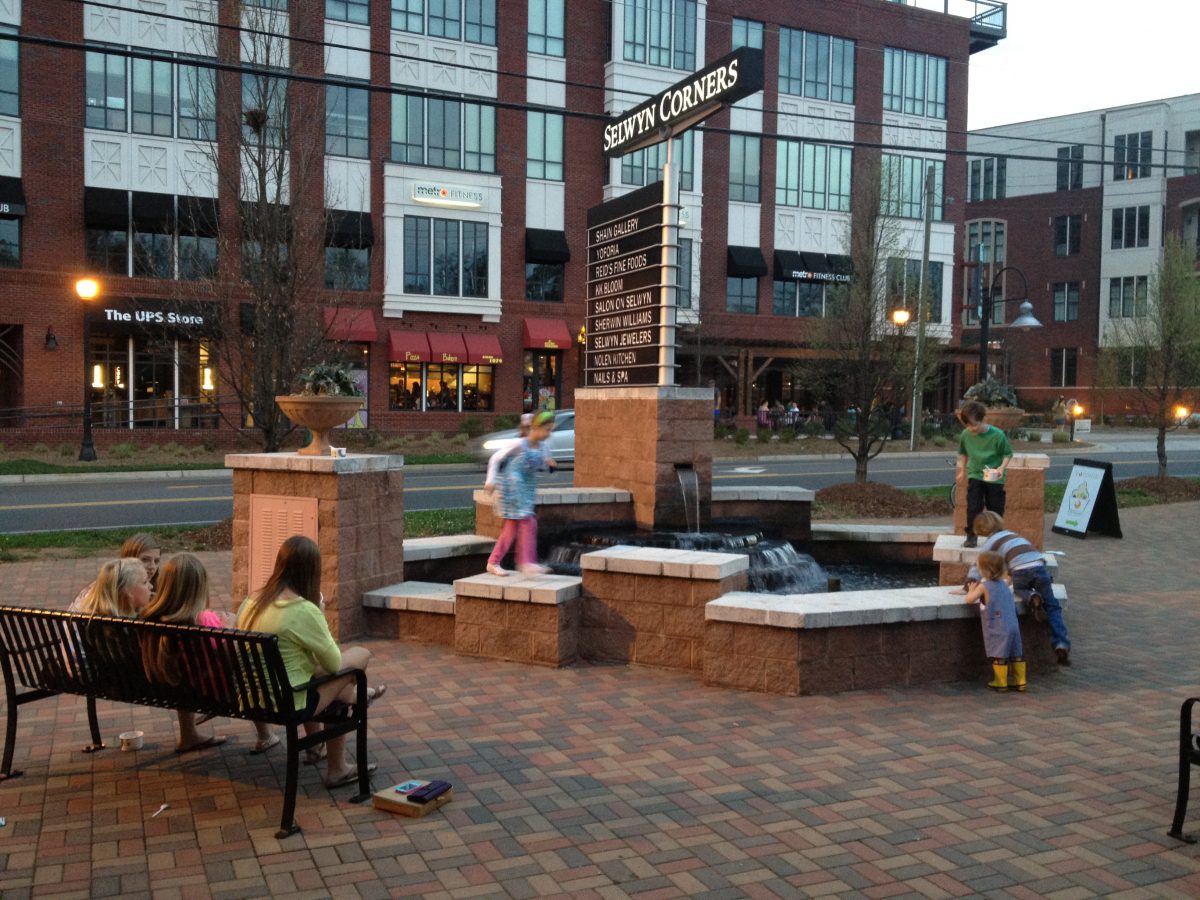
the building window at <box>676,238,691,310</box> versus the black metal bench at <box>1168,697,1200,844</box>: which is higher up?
the building window at <box>676,238,691,310</box>

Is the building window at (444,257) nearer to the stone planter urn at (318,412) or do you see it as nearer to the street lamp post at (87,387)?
the street lamp post at (87,387)

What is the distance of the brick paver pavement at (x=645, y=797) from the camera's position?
439 centimetres

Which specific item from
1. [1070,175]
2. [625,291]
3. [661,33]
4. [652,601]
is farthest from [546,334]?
[1070,175]

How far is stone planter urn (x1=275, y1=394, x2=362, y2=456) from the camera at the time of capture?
8.42 meters

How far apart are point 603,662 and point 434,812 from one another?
298 centimetres

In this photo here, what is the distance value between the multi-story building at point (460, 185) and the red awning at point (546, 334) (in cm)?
8

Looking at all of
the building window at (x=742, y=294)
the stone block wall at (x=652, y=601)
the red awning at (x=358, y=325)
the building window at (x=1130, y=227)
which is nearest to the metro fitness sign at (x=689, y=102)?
the stone block wall at (x=652, y=601)

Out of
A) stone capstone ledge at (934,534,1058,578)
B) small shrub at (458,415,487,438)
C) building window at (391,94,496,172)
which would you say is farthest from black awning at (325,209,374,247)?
stone capstone ledge at (934,534,1058,578)

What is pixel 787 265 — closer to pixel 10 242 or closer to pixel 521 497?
pixel 10 242

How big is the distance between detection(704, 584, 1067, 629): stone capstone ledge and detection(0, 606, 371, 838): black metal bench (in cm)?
282

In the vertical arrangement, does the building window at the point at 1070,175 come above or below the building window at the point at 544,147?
above

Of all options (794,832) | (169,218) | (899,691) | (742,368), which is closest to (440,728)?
(794,832)

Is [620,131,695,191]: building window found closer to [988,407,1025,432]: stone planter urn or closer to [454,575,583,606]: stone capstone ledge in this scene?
[988,407,1025,432]: stone planter urn

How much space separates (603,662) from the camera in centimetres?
790
